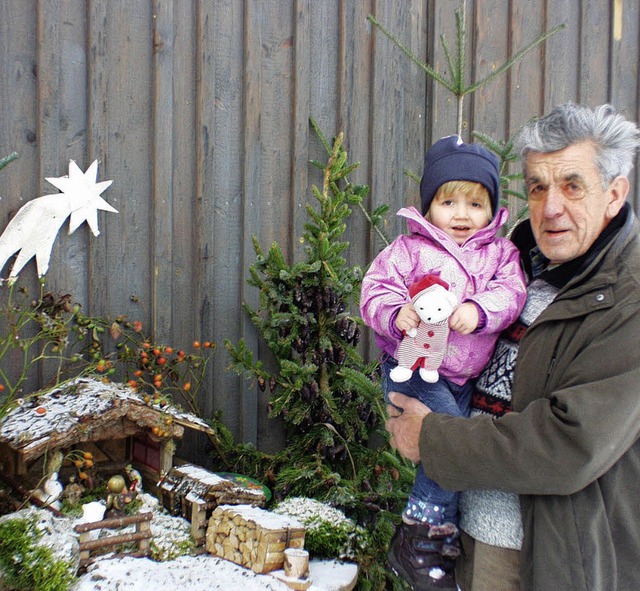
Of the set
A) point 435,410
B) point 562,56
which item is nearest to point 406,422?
point 435,410

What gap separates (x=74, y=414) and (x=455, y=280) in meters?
1.42

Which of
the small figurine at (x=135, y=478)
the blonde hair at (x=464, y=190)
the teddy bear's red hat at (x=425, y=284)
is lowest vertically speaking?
the small figurine at (x=135, y=478)

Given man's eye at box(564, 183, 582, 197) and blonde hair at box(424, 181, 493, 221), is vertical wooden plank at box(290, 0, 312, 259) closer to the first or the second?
blonde hair at box(424, 181, 493, 221)

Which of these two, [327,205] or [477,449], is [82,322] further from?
[477,449]

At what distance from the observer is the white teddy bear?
76.5 inches

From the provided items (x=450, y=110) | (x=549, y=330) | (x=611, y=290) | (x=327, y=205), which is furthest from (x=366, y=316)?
(x=450, y=110)

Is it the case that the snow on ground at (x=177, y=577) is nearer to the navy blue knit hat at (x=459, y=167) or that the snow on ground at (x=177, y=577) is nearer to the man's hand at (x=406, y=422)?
the man's hand at (x=406, y=422)

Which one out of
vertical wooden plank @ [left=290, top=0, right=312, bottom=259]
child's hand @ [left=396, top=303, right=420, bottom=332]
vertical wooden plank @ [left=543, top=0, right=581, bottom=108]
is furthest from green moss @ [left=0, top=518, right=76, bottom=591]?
vertical wooden plank @ [left=543, top=0, right=581, bottom=108]

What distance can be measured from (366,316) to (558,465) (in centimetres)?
76

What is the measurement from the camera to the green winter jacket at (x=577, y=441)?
1.56 meters

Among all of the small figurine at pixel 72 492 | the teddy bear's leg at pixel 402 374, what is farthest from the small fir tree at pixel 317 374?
the teddy bear's leg at pixel 402 374

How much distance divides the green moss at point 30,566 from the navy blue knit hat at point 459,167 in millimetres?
1589

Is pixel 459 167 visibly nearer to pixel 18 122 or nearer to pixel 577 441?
pixel 577 441

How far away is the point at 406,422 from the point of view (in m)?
1.97
